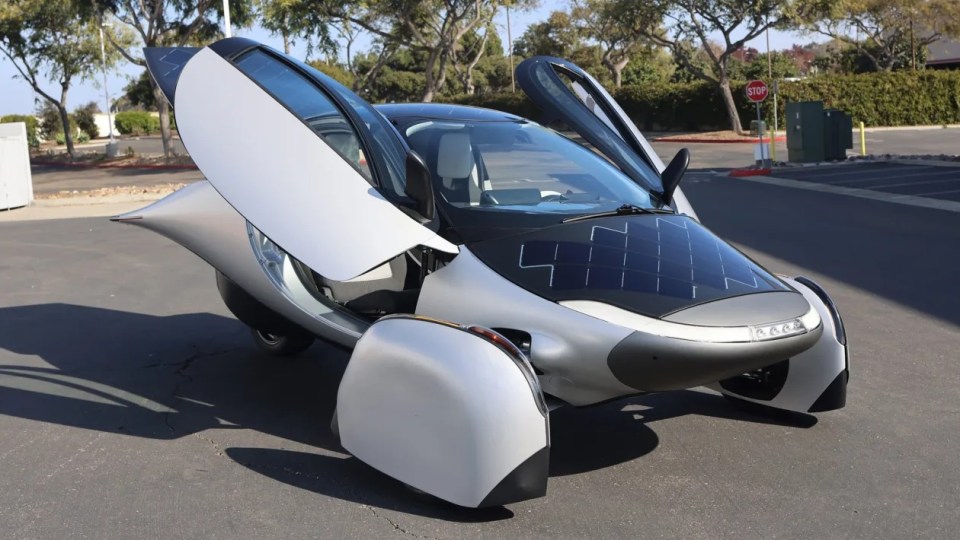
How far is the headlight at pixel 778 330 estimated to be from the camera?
430 centimetres

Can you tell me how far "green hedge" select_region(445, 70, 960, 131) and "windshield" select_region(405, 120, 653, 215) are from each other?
36.6 m

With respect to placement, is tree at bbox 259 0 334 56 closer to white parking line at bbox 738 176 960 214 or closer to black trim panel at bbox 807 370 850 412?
white parking line at bbox 738 176 960 214

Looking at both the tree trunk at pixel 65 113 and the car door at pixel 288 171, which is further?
the tree trunk at pixel 65 113

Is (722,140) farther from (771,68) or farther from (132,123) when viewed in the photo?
(132,123)

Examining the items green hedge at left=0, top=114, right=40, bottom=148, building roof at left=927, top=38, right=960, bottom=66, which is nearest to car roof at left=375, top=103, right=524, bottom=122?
green hedge at left=0, top=114, right=40, bottom=148

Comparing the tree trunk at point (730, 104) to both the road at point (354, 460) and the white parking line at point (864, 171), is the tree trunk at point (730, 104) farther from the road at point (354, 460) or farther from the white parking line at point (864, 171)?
the road at point (354, 460)

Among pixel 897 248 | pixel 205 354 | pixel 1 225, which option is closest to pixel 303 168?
Answer: pixel 205 354

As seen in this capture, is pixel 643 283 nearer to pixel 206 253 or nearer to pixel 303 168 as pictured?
pixel 303 168

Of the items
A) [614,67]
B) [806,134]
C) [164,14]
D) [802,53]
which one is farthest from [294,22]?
[802,53]

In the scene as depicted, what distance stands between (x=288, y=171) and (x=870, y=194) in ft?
46.7

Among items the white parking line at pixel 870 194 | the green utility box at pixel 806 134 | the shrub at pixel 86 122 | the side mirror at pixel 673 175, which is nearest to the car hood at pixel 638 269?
the side mirror at pixel 673 175

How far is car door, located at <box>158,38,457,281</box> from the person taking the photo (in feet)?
14.8

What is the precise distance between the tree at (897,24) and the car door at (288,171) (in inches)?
1731

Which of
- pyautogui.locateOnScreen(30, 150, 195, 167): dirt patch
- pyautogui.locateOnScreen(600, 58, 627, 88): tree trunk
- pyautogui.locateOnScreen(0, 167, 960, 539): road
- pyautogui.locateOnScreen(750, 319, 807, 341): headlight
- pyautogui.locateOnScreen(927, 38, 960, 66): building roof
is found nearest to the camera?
pyautogui.locateOnScreen(0, 167, 960, 539): road
